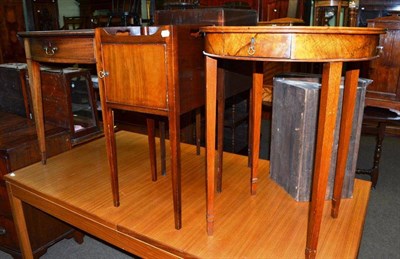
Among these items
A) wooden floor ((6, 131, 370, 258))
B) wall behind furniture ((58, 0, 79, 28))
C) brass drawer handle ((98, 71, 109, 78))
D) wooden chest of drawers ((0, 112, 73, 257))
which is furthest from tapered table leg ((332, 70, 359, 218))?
wall behind furniture ((58, 0, 79, 28))

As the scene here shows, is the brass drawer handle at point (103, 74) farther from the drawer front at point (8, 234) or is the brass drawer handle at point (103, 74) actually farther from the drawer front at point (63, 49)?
the drawer front at point (8, 234)

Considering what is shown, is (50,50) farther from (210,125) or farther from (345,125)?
(345,125)

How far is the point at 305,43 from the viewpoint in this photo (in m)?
0.91

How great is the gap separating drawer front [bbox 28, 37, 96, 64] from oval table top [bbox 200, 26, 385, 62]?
643 millimetres

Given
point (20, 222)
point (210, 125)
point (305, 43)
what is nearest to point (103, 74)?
point (210, 125)

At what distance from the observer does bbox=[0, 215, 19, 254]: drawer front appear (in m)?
1.75

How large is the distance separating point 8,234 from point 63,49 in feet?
3.34

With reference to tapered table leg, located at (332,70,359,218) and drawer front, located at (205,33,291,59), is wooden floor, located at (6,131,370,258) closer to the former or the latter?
tapered table leg, located at (332,70,359,218)

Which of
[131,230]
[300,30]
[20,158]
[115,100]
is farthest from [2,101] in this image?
[300,30]

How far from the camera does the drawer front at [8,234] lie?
1745mm

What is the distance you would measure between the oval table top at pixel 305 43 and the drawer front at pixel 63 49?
643mm

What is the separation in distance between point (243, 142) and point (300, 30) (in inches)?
79.9

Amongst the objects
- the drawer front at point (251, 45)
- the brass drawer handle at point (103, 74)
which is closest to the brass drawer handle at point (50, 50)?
the brass drawer handle at point (103, 74)

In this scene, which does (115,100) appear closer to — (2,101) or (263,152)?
(2,101)
